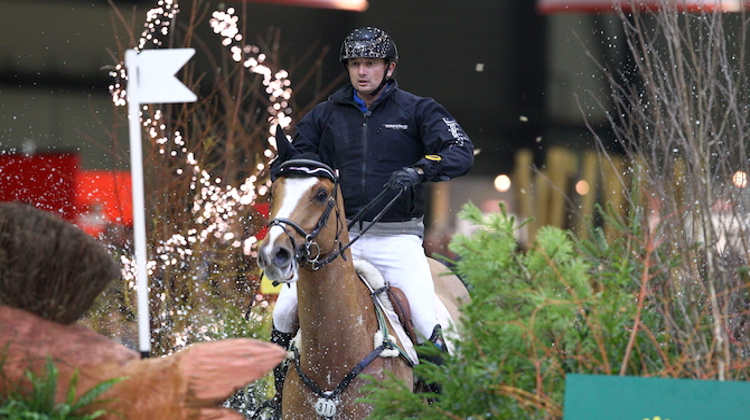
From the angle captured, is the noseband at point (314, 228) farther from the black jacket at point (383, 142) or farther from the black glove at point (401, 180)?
the black jacket at point (383, 142)

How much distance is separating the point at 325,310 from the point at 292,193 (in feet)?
1.83

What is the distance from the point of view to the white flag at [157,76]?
340cm

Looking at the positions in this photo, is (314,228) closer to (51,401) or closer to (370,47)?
(370,47)

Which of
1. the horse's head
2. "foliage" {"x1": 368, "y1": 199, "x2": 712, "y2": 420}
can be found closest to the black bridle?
the horse's head

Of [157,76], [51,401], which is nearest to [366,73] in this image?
[157,76]

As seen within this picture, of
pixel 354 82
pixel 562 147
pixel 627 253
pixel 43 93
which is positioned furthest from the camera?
pixel 562 147

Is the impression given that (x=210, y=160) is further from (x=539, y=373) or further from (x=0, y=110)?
(x=539, y=373)

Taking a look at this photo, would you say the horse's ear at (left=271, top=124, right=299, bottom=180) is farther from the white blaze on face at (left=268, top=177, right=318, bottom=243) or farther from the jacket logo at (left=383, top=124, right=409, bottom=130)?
the jacket logo at (left=383, top=124, right=409, bottom=130)

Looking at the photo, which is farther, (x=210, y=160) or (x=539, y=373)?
(x=210, y=160)

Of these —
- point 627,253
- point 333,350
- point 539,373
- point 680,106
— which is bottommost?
point 333,350

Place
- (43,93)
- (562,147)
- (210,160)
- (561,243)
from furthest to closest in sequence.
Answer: (562,147)
(43,93)
(210,160)
(561,243)

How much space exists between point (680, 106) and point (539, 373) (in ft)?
3.54

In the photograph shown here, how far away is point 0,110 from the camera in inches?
288

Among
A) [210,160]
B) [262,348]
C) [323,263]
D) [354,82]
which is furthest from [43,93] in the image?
[262,348]
